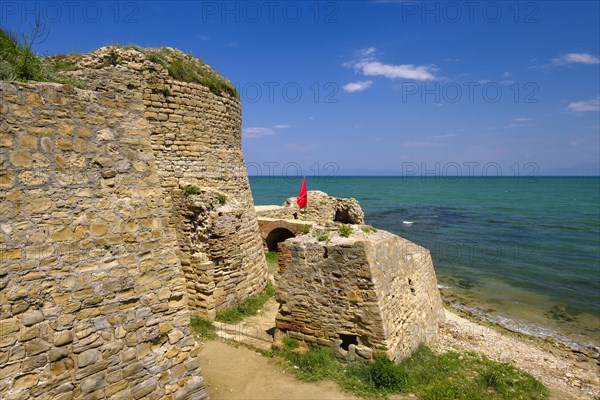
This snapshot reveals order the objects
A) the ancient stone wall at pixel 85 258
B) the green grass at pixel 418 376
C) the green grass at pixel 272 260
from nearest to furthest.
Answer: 1. the ancient stone wall at pixel 85 258
2. the green grass at pixel 418 376
3. the green grass at pixel 272 260

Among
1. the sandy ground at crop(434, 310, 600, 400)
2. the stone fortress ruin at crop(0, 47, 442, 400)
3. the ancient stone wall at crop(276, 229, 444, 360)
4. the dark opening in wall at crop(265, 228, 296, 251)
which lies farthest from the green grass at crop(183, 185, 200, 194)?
the dark opening in wall at crop(265, 228, 296, 251)

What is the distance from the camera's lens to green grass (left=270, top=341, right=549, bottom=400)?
6598mm

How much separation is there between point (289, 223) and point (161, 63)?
10.3m

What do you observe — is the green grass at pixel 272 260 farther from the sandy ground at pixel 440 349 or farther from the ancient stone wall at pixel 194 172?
the ancient stone wall at pixel 194 172

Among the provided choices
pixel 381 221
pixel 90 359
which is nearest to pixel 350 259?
pixel 90 359

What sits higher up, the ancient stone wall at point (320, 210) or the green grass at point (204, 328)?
the ancient stone wall at point (320, 210)

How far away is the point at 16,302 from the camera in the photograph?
339 cm

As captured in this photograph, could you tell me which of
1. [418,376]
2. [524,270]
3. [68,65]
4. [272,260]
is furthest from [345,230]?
[524,270]

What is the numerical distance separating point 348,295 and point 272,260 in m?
10.7

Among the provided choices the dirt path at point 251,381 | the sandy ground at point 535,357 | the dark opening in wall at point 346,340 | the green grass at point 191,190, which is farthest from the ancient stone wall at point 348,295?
the green grass at point 191,190

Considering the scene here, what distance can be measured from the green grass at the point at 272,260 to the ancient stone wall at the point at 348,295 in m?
8.01

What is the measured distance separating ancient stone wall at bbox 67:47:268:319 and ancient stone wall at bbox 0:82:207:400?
515 centimetres

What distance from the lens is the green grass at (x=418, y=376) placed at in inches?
260

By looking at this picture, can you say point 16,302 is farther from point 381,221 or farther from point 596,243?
point 381,221
